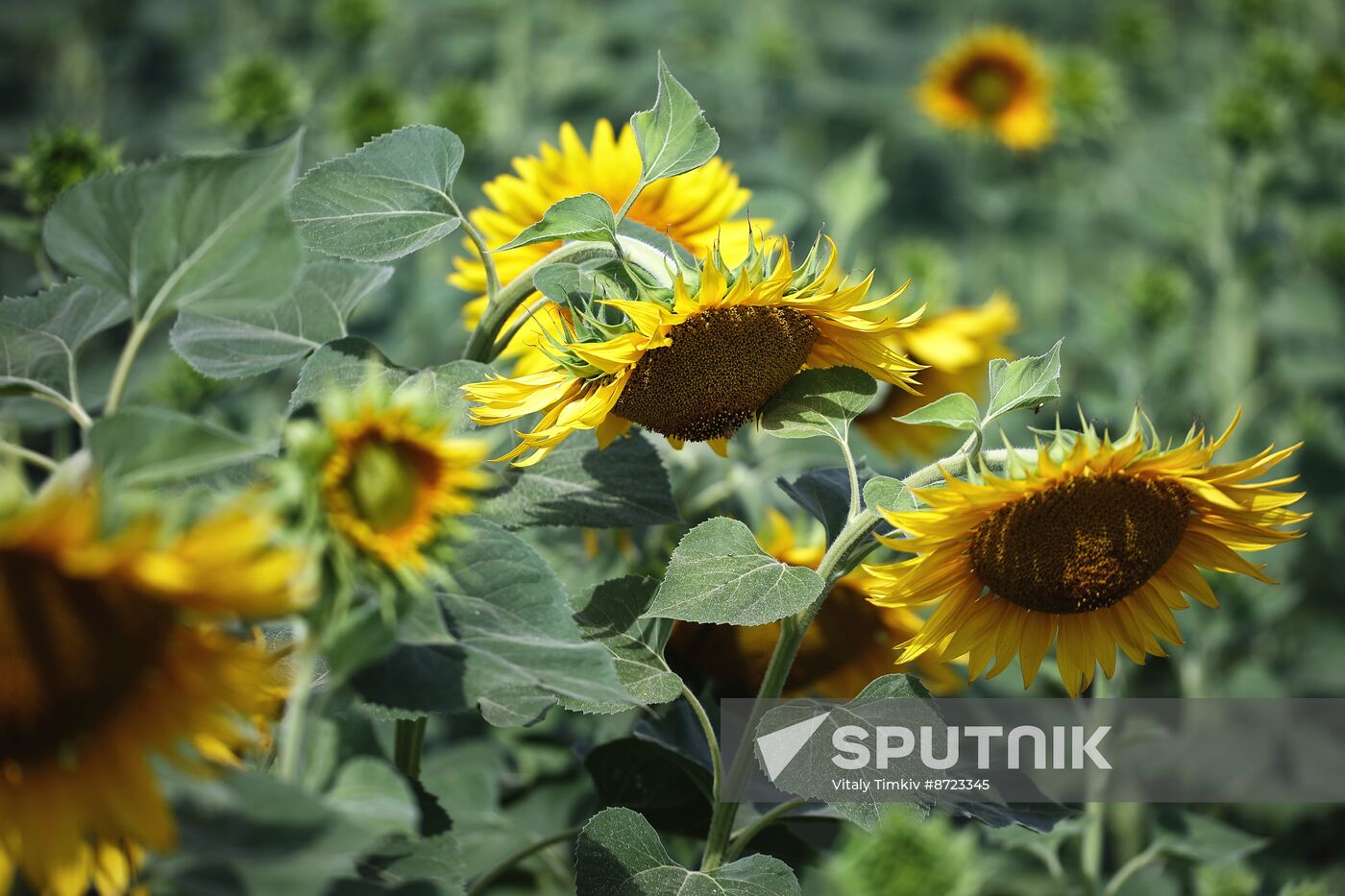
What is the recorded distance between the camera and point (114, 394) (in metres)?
0.43

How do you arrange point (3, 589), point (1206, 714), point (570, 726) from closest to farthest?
point (3, 589) < point (570, 726) < point (1206, 714)

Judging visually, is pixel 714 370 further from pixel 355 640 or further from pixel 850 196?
pixel 850 196

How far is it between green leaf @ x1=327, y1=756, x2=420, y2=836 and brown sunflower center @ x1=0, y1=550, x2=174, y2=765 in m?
0.07

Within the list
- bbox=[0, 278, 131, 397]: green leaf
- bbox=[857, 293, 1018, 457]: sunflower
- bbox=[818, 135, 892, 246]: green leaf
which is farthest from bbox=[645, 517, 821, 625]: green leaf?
bbox=[818, 135, 892, 246]: green leaf

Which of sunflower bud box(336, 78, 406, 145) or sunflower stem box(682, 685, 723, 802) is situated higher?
sunflower bud box(336, 78, 406, 145)

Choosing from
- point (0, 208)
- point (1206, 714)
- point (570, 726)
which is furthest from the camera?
point (0, 208)

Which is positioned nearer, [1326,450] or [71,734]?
[71,734]

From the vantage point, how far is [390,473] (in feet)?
1.19

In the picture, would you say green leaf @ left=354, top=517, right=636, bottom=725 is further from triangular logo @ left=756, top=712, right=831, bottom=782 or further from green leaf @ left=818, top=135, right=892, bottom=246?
green leaf @ left=818, top=135, right=892, bottom=246

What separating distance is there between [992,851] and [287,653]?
73 cm

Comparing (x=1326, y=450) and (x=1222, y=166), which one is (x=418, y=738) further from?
(x=1222, y=166)

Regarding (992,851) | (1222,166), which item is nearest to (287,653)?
(992,851)

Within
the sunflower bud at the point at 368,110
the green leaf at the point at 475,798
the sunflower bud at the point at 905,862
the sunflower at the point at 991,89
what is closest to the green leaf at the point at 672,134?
the green leaf at the point at 475,798

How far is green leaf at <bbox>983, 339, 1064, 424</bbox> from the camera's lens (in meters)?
0.51
